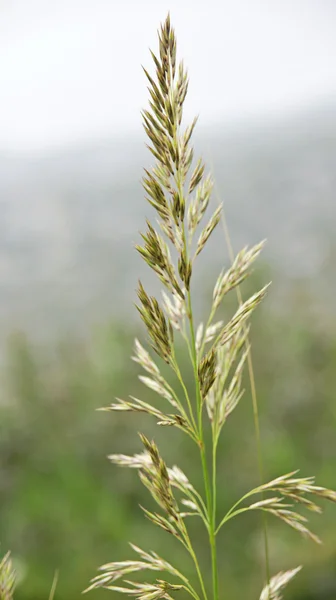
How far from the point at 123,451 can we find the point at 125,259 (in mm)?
442

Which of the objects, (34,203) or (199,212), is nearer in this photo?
(199,212)

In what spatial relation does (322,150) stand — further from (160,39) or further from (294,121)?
(160,39)

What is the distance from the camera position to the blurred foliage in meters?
0.97

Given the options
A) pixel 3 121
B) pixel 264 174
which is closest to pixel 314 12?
pixel 264 174

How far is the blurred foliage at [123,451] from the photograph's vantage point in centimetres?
97

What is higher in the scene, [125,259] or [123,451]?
[125,259]

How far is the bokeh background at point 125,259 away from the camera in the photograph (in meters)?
1.01

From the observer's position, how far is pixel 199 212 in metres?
0.31

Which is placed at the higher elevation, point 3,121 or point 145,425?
point 3,121

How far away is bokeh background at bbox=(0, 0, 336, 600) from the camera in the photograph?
1.01 metres

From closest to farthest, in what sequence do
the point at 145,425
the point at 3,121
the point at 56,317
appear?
the point at 145,425 → the point at 56,317 → the point at 3,121

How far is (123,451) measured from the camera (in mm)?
1072

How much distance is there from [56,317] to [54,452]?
0.31 metres

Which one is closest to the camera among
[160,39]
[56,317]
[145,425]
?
[160,39]
